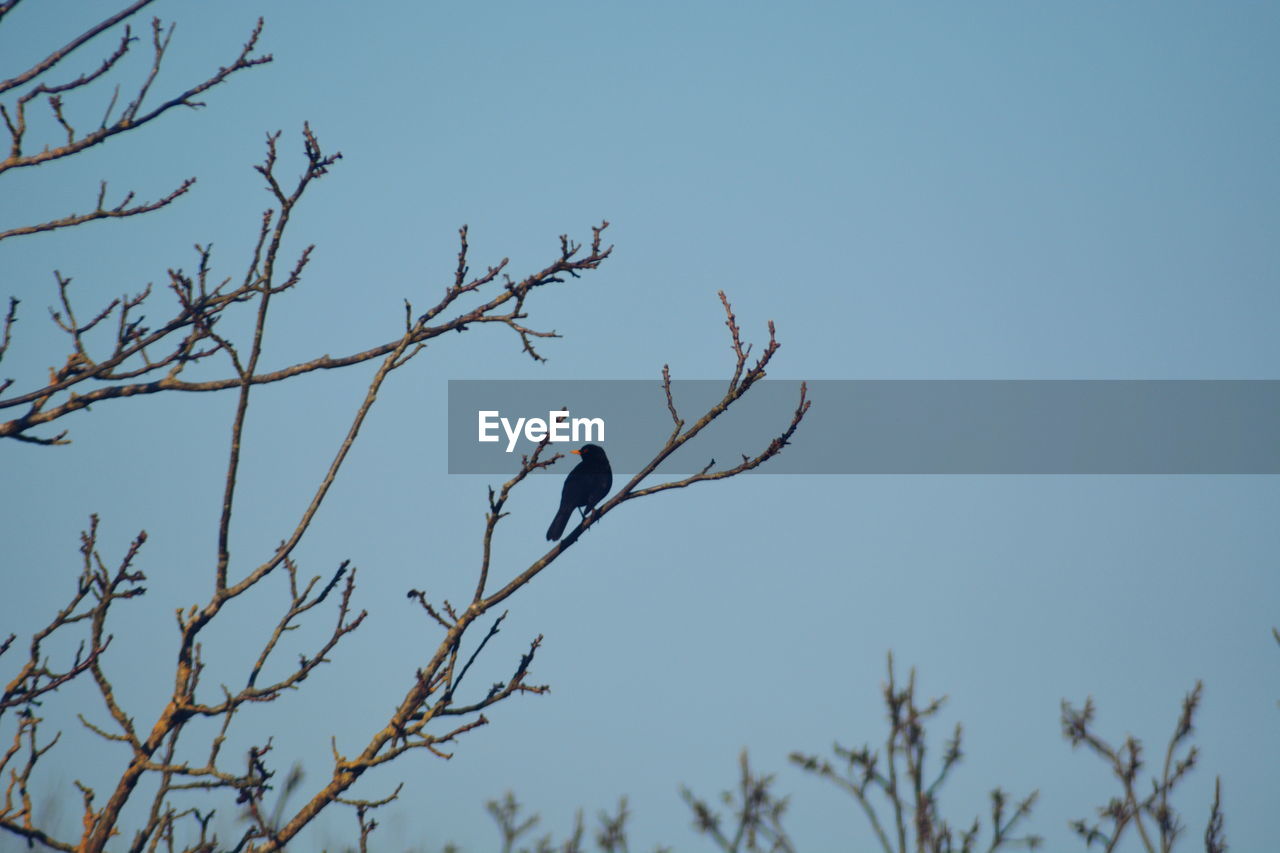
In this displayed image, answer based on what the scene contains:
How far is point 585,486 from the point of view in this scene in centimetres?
1037

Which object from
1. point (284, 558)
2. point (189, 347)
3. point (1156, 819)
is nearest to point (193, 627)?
point (284, 558)

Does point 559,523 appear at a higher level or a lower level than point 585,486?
lower

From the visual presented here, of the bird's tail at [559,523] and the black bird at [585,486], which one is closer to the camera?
the bird's tail at [559,523]

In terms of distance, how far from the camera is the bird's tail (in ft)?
32.0

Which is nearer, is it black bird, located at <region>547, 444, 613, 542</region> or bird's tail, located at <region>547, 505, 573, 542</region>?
bird's tail, located at <region>547, 505, 573, 542</region>

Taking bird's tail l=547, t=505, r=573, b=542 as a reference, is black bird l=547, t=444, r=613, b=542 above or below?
above

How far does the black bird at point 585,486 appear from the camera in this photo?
→ 10102 millimetres

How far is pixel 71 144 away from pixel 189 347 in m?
0.87

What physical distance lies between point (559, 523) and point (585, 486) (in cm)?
61

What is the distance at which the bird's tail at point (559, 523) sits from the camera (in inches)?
384

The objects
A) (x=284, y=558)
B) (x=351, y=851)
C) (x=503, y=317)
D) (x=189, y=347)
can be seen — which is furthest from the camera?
(x=351, y=851)

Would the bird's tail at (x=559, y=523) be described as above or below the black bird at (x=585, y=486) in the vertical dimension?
below

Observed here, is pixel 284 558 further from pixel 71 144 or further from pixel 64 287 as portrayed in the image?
pixel 64 287

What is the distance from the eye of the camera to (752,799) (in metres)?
7.09
